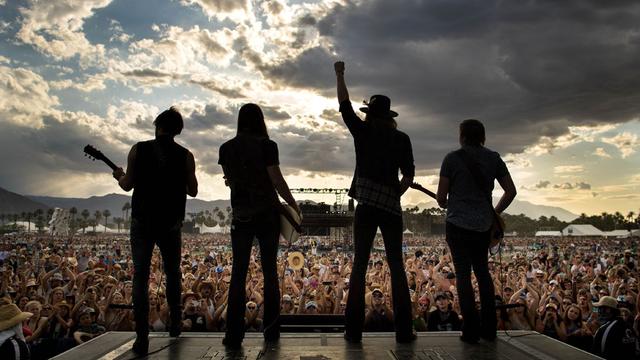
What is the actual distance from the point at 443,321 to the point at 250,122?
15.2 ft

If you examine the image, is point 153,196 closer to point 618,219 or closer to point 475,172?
point 475,172

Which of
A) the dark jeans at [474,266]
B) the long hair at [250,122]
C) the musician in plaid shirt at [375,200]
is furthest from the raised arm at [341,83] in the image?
the dark jeans at [474,266]

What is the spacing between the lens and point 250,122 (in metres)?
3.59

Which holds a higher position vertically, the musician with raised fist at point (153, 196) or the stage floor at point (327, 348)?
the musician with raised fist at point (153, 196)

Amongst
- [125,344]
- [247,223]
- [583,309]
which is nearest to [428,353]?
[247,223]

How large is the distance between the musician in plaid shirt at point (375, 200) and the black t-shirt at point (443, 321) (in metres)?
3.50

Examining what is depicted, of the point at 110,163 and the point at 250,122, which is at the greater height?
the point at 250,122

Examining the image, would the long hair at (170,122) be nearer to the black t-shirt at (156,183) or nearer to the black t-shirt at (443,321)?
the black t-shirt at (156,183)

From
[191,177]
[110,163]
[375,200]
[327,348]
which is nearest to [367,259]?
[375,200]

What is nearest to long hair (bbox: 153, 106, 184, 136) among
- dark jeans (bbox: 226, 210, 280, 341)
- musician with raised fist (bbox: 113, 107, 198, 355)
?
musician with raised fist (bbox: 113, 107, 198, 355)

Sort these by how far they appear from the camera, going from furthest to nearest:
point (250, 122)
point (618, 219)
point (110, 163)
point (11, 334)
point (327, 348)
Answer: point (618, 219) < point (11, 334) < point (110, 163) < point (250, 122) < point (327, 348)

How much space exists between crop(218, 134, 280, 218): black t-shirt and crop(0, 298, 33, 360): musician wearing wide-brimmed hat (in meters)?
2.89

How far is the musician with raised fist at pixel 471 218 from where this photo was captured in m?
3.76

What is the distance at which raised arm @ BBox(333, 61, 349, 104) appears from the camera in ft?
12.0
